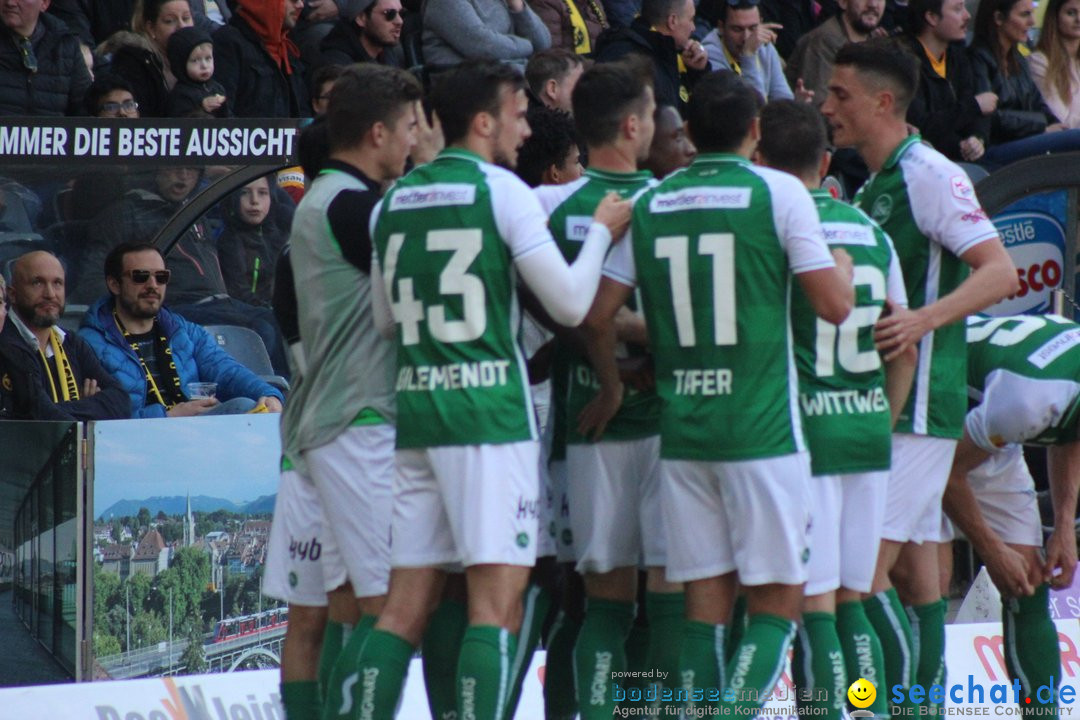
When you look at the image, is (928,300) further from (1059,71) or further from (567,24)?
(1059,71)

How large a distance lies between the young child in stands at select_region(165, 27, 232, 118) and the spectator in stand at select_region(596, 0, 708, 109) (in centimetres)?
269

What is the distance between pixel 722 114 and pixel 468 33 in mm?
5902

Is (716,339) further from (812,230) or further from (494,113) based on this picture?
(494,113)

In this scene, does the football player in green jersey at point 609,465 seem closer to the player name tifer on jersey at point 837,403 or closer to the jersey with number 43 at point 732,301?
the jersey with number 43 at point 732,301

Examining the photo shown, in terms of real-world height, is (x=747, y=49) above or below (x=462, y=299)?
above

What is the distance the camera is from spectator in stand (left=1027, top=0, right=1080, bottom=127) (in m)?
12.2

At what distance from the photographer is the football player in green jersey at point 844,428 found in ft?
16.8

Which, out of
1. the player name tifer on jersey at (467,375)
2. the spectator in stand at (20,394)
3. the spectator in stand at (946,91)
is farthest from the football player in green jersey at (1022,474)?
the spectator in stand at (946,91)

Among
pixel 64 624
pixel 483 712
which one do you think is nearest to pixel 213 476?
pixel 64 624

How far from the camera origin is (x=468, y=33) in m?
10.6

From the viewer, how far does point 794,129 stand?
5.30 metres

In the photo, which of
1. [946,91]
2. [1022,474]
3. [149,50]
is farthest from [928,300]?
[946,91]

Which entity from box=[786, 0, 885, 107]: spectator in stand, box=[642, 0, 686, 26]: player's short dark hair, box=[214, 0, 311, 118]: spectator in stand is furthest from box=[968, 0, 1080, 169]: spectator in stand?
box=[214, 0, 311, 118]: spectator in stand

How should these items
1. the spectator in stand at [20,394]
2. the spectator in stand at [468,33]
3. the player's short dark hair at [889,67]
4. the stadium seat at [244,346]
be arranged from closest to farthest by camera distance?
1. the player's short dark hair at [889,67]
2. the spectator in stand at [20,394]
3. the stadium seat at [244,346]
4. the spectator in stand at [468,33]
